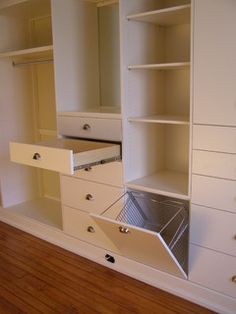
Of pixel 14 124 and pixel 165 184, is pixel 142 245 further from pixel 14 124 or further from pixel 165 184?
pixel 14 124

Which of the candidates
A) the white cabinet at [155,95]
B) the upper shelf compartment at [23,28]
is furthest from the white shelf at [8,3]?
the white cabinet at [155,95]

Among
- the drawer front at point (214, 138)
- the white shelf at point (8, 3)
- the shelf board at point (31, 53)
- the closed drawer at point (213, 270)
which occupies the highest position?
the white shelf at point (8, 3)

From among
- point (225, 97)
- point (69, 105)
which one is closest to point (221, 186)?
point (225, 97)

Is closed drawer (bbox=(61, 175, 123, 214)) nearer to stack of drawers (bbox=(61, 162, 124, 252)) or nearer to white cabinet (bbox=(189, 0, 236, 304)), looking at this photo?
stack of drawers (bbox=(61, 162, 124, 252))

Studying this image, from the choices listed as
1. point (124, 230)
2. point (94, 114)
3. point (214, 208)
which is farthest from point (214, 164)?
point (94, 114)

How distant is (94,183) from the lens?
240 cm

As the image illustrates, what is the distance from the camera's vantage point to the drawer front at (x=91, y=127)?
2.22 metres

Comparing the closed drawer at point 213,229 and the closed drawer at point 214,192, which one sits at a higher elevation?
the closed drawer at point 214,192

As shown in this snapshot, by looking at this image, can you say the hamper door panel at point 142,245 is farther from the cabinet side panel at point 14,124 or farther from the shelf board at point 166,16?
the cabinet side panel at point 14,124

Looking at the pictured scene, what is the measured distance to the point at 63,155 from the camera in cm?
188

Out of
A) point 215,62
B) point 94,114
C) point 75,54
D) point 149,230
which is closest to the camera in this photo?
point 215,62

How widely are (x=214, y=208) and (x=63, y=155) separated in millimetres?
826

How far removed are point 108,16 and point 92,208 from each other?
1.40m

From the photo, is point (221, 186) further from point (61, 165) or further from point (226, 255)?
point (61, 165)
